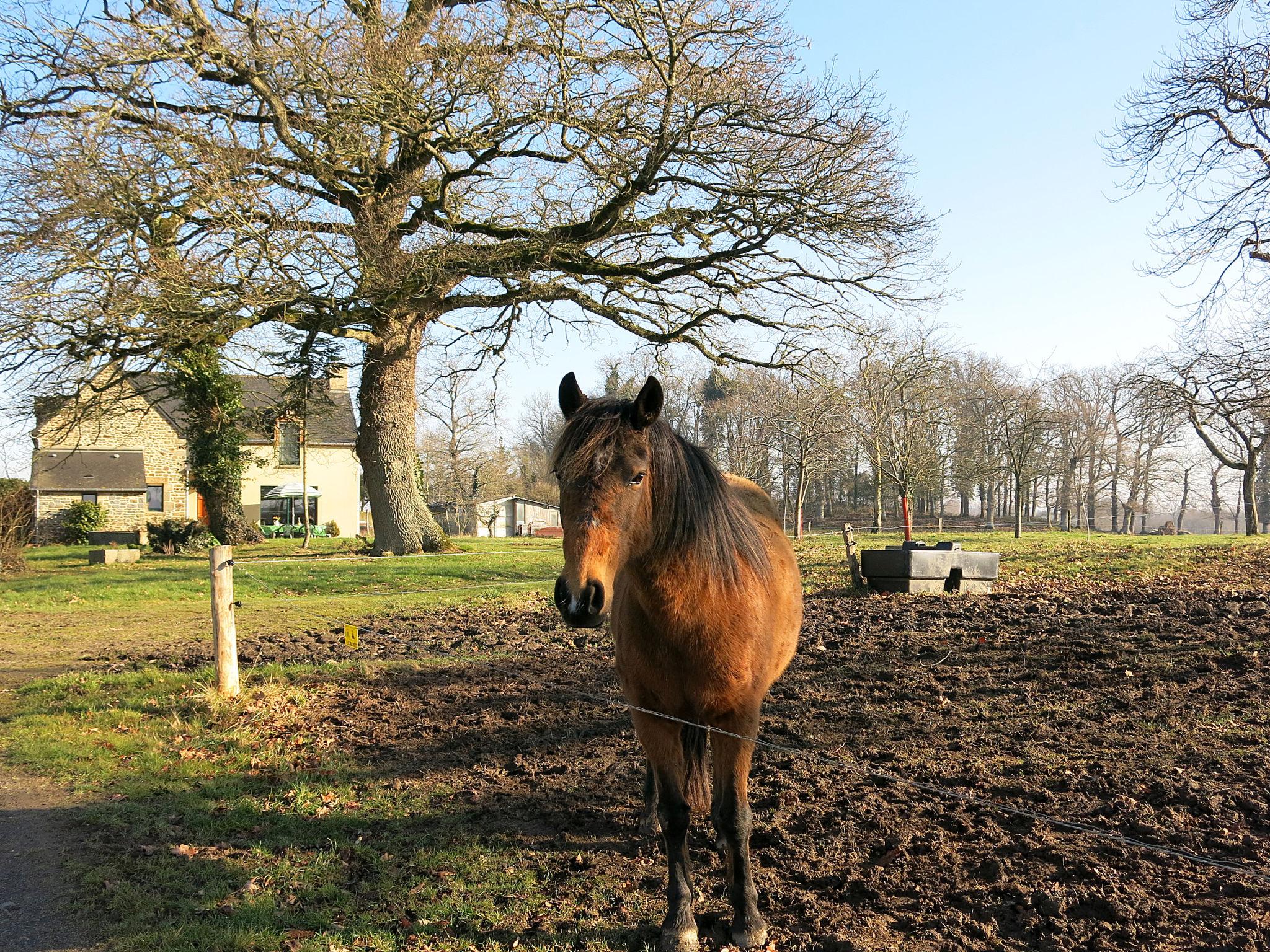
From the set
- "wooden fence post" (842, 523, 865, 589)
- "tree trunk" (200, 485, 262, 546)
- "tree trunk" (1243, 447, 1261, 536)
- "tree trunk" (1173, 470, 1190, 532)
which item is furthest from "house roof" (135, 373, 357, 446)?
"tree trunk" (1173, 470, 1190, 532)

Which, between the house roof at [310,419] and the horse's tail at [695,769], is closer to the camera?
the horse's tail at [695,769]

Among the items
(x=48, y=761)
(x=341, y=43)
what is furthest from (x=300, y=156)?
(x=48, y=761)

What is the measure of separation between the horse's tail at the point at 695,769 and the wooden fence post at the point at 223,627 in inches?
188

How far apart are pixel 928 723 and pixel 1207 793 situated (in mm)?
1851

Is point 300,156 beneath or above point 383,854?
above

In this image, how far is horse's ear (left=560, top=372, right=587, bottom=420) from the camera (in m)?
3.38

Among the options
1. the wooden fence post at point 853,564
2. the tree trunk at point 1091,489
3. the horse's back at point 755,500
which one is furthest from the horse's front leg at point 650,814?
the tree trunk at point 1091,489

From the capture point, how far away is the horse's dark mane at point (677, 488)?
3.00 meters

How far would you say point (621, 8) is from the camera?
13.8 meters

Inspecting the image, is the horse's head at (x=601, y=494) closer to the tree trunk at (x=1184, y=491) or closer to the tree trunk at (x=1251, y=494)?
the tree trunk at (x=1251, y=494)

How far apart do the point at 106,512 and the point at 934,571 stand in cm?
3727

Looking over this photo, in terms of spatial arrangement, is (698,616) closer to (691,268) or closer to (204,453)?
(691,268)

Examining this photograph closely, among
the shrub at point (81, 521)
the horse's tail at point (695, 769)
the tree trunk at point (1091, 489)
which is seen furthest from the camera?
the tree trunk at point (1091, 489)

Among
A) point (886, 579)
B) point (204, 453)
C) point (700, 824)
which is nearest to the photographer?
point (700, 824)
